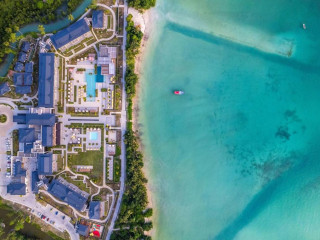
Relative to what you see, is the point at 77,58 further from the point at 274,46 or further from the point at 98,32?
the point at 274,46

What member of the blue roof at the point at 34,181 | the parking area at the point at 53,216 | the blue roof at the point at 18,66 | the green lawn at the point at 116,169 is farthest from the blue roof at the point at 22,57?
the parking area at the point at 53,216

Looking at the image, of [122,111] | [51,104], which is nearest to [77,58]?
[51,104]

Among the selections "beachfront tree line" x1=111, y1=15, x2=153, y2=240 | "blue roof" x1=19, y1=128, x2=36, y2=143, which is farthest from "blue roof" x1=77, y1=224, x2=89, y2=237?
"blue roof" x1=19, y1=128, x2=36, y2=143

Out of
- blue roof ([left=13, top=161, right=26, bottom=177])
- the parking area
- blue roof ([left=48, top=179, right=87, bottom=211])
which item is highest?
blue roof ([left=13, top=161, right=26, bottom=177])

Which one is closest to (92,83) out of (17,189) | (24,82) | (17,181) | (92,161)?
(24,82)

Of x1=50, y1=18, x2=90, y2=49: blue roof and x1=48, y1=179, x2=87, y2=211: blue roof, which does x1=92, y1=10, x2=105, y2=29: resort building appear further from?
x1=48, y1=179, x2=87, y2=211: blue roof

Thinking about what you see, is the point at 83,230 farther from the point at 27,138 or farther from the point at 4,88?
the point at 4,88

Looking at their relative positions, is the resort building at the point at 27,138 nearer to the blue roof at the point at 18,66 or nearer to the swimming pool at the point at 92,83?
the blue roof at the point at 18,66
